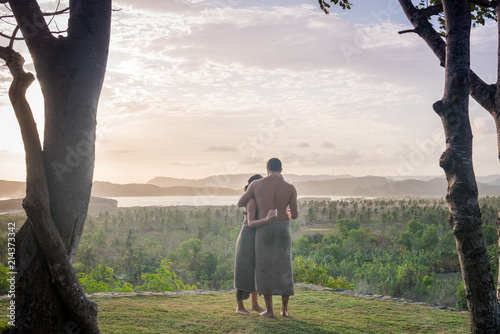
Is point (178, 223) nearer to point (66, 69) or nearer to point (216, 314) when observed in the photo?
point (216, 314)

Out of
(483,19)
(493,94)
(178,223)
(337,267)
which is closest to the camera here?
(493,94)

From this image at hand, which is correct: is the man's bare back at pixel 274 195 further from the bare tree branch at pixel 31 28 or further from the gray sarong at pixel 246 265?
the bare tree branch at pixel 31 28

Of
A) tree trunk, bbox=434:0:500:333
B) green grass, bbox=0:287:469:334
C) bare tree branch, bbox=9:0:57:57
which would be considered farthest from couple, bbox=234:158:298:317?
bare tree branch, bbox=9:0:57:57

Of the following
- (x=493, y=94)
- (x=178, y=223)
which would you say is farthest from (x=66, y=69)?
(x=178, y=223)

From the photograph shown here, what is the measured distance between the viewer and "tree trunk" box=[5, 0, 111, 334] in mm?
3348

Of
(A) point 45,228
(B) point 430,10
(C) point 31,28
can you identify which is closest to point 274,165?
(B) point 430,10

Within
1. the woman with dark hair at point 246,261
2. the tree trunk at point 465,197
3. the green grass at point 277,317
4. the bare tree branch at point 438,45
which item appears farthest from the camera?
the woman with dark hair at point 246,261

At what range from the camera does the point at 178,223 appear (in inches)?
1319

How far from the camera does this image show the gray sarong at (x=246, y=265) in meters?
5.87

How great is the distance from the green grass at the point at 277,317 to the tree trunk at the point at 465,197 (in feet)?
6.59

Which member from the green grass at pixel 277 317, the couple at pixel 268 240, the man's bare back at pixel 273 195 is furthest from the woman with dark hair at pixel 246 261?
the green grass at pixel 277 317

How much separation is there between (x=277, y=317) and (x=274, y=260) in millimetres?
818

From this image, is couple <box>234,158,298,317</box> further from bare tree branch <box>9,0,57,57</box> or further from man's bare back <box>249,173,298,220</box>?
bare tree branch <box>9,0,57,57</box>

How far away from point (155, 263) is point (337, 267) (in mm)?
7760
